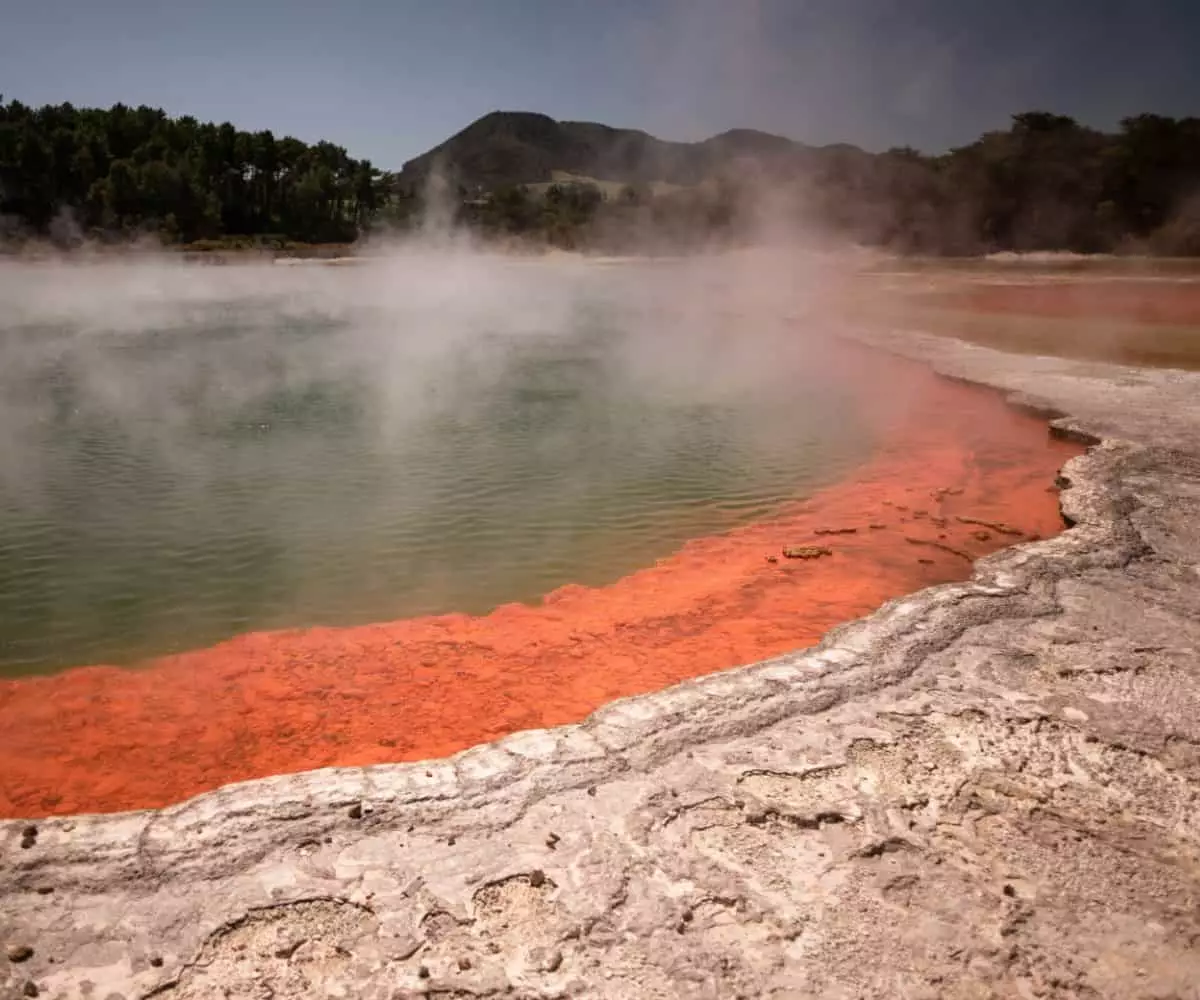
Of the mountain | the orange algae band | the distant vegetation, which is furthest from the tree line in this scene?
the orange algae band

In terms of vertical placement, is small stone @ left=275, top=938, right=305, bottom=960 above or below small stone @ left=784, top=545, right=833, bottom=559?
below

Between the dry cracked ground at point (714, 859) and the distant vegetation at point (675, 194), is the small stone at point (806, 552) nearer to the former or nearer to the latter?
the dry cracked ground at point (714, 859)

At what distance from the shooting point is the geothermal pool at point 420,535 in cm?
291

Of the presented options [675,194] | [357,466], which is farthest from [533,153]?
[357,466]

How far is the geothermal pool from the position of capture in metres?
2.91

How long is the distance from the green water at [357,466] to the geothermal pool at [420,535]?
0.08 feet

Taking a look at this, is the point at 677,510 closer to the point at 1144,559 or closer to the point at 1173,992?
the point at 1144,559

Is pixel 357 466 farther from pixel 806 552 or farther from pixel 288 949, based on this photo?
pixel 288 949

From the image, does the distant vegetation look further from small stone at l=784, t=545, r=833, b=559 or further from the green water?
small stone at l=784, t=545, r=833, b=559

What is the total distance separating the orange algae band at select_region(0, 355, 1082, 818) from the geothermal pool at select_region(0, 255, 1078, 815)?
14mm

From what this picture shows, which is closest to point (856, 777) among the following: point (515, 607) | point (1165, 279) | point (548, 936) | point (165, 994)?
point (548, 936)

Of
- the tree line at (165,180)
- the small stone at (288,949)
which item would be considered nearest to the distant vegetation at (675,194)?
the tree line at (165,180)

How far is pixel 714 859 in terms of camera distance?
69.9 inches

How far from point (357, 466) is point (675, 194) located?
34916mm
